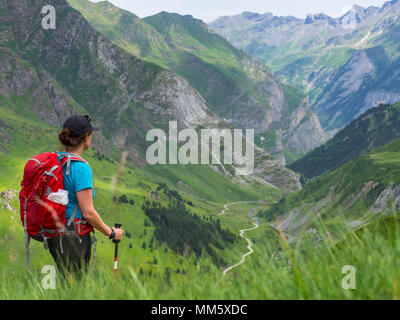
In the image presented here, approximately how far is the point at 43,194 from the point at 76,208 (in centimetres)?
63

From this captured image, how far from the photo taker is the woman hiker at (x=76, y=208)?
24.4ft

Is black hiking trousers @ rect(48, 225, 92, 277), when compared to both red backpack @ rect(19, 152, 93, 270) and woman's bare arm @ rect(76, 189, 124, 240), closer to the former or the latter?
red backpack @ rect(19, 152, 93, 270)

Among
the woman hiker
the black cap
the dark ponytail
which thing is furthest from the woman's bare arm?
the black cap

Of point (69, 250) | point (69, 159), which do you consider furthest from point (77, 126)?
point (69, 250)

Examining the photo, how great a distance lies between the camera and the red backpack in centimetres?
727

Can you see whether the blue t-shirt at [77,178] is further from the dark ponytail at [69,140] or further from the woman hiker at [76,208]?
the dark ponytail at [69,140]

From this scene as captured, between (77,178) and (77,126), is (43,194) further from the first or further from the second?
(77,126)

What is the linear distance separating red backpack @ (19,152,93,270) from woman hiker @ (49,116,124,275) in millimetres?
91

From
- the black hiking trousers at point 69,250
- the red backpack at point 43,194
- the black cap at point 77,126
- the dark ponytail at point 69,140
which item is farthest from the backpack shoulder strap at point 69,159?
the black hiking trousers at point 69,250

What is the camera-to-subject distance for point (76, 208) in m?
7.59

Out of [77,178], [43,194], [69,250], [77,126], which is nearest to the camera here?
[43,194]

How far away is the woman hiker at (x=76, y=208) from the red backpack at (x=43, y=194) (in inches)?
3.6

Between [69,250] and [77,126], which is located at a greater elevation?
[77,126]

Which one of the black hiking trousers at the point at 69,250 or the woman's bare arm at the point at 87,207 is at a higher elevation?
the woman's bare arm at the point at 87,207
